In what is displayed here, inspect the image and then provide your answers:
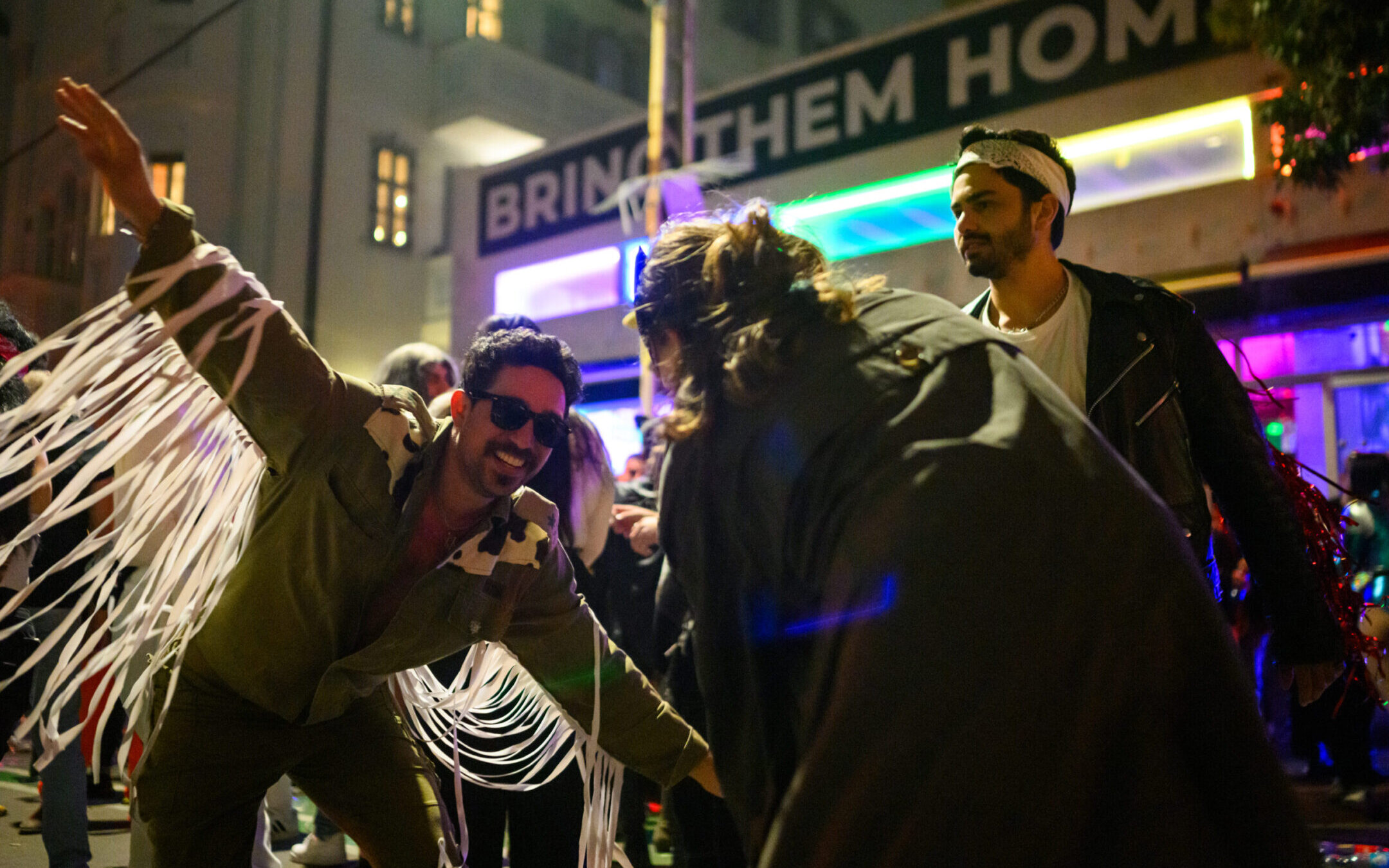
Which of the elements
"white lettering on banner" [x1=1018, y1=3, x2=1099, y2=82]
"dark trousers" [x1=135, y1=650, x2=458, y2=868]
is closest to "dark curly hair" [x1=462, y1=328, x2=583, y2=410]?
"dark trousers" [x1=135, y1=650, x2=458, y2=868]

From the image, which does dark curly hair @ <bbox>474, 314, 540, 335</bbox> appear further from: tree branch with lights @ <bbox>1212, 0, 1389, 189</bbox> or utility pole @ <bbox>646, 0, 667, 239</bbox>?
utility pole @ <bbox>646, 0, 667, 239</bbox>

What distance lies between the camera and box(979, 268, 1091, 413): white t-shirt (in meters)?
2.45

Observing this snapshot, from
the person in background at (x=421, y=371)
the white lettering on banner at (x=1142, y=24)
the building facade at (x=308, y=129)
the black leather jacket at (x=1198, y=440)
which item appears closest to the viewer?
the black leather jacket at (x=1198, y=440)

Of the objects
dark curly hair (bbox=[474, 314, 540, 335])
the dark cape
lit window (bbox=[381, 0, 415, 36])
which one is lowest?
the dark cape

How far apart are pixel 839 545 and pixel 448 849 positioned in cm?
187

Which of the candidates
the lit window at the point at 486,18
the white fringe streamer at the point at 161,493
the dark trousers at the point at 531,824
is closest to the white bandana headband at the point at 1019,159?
the white fringe streamer at the point at 161,493

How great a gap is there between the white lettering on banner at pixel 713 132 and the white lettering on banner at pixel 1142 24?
4531 mm

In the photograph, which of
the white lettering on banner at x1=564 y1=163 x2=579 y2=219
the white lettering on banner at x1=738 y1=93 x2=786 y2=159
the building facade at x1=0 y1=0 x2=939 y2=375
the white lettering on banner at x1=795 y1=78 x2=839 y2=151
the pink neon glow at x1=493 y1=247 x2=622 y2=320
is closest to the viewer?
the white lettering on banner at x1=795 y1=78 x2=839 y2=151

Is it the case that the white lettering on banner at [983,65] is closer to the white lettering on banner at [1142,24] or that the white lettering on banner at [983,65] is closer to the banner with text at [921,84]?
the banner with text at [921,84]

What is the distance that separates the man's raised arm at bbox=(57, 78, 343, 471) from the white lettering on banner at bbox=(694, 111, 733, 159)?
11.2 m

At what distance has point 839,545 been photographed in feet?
4.41

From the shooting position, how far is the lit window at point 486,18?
68.3 ft

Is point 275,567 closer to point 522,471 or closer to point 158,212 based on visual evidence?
point 522,471

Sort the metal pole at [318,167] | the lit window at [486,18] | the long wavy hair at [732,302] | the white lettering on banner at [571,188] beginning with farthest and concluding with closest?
the lit window at [486,18], the metal pole at [318,167], the white lettering on banner at [571,188], the long wavy hair at [732,302]
